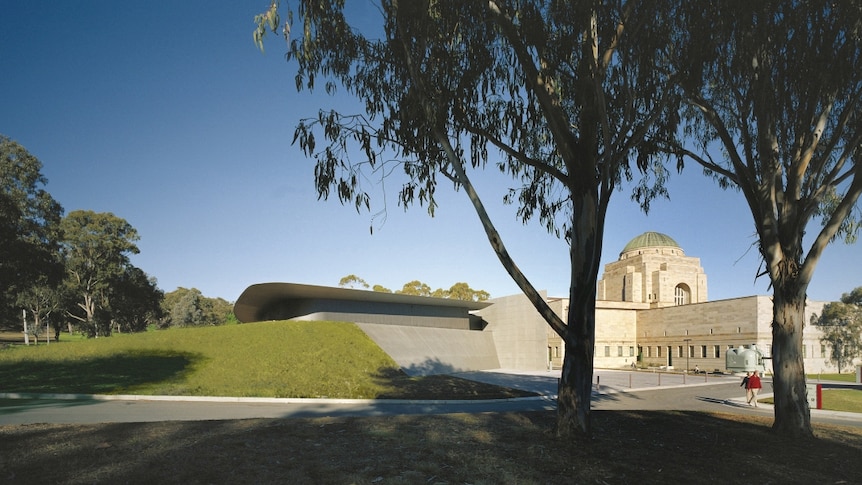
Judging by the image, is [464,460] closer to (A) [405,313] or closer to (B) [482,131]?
(B) [482,131]

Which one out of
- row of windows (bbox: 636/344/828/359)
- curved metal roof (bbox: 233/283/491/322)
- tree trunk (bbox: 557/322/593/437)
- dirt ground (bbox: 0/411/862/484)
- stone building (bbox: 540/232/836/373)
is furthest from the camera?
row of windows (bbox: 636/344/828/359)

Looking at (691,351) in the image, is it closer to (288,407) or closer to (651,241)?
(651,241)

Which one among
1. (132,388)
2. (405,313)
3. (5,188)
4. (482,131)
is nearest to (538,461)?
(482,131)

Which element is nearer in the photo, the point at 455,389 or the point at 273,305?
the point at 455,389

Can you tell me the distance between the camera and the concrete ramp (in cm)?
3716

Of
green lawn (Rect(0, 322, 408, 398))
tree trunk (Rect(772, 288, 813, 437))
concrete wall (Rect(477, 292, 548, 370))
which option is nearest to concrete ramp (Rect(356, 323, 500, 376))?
concrete wall (Rect(477, 292, 548, 370))

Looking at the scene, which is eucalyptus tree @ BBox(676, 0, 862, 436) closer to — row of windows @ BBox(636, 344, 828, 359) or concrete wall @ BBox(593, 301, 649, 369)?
row of windows @ BBox(636, 344, 828, 359)

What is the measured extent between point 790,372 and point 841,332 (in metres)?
57.5

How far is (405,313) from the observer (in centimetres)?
4578

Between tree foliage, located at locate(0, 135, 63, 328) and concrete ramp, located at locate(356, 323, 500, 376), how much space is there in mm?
24668

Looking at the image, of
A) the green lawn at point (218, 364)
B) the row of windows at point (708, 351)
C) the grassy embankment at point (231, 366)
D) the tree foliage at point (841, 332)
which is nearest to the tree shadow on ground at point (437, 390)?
the grassy embankment at point (231, 366)

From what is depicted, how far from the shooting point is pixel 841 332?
5531cm

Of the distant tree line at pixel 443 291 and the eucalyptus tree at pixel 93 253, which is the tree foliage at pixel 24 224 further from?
the distant tree line at pixel 443 291

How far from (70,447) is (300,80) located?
351 inches
